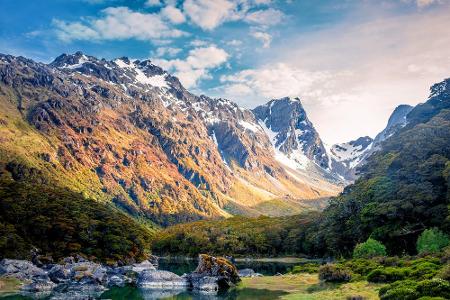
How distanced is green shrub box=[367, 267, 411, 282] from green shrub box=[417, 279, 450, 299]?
45.0 feet

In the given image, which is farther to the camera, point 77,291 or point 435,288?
point 77,291

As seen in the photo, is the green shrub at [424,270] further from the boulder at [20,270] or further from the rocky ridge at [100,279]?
the boulder at [20,270]

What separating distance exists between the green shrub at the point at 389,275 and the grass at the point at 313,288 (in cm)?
123

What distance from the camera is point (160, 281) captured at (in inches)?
2948

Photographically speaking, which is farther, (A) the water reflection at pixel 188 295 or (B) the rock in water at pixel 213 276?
(B) the rock in water at pixel 213 276

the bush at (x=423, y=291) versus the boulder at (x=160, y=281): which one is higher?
the bush at (x=423, y=291)

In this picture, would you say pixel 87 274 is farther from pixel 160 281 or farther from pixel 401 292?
pixel 401 292

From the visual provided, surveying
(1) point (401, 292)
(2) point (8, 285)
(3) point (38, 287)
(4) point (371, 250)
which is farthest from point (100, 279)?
(1) point (401, 292)

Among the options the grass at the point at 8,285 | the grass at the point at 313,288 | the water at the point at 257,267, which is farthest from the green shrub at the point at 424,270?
the water at the point at 257,267

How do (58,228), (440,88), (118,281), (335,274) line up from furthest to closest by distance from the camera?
(440,88), (58,228), (118,281), (335,274)

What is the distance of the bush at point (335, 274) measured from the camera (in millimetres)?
62094

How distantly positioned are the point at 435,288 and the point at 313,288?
2517cm

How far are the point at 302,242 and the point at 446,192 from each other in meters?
85.6

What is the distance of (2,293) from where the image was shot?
63.4 meters
